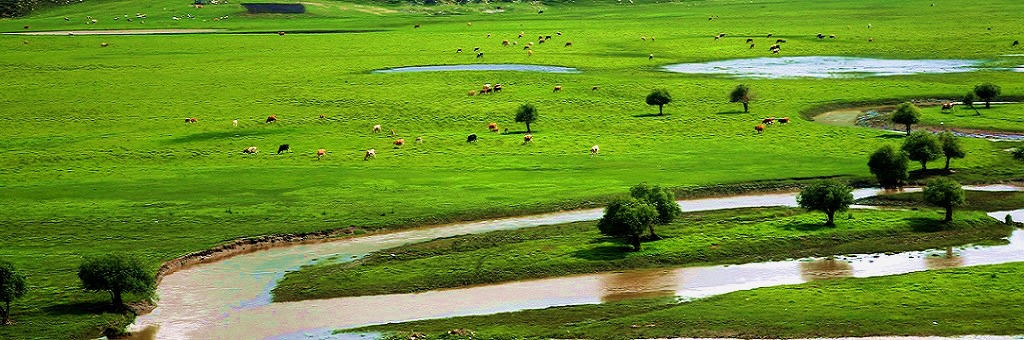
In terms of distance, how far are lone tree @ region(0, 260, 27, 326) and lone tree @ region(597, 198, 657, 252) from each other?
22.9 metres

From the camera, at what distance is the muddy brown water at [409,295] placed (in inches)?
1725

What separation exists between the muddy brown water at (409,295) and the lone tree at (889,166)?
9257mm

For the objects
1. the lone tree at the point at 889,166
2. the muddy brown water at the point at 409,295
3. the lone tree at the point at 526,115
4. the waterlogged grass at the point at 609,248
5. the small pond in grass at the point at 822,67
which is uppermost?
the lone tree at the point at 526,115

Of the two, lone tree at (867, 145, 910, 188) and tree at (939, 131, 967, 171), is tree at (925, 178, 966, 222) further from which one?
tree at (939, 131, 967, 171)

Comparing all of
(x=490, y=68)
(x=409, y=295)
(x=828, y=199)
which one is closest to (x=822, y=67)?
(x=490, y=68)

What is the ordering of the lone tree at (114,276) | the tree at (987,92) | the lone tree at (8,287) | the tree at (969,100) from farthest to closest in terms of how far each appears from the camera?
the tree at (969,100)
the tree at (987,92)
the lone tree at (114,276)
the lone tree at (8,287)

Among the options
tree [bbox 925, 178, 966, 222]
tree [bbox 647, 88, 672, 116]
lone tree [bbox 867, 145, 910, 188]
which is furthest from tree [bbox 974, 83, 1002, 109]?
tree [bbox 925, 178, 966, 222]

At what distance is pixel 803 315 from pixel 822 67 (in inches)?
2940

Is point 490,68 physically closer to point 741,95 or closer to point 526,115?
point 741,95

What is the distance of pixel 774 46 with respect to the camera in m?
127

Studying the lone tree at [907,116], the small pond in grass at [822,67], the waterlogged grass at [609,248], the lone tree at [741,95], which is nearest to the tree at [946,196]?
the waterlogged grass at [609,248]

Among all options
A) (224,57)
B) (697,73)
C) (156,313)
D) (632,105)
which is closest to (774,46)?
(697,73)

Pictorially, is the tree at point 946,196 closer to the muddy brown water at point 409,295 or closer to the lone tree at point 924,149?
the muddy brown water at point 409,295

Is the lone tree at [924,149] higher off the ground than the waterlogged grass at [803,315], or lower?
higher
